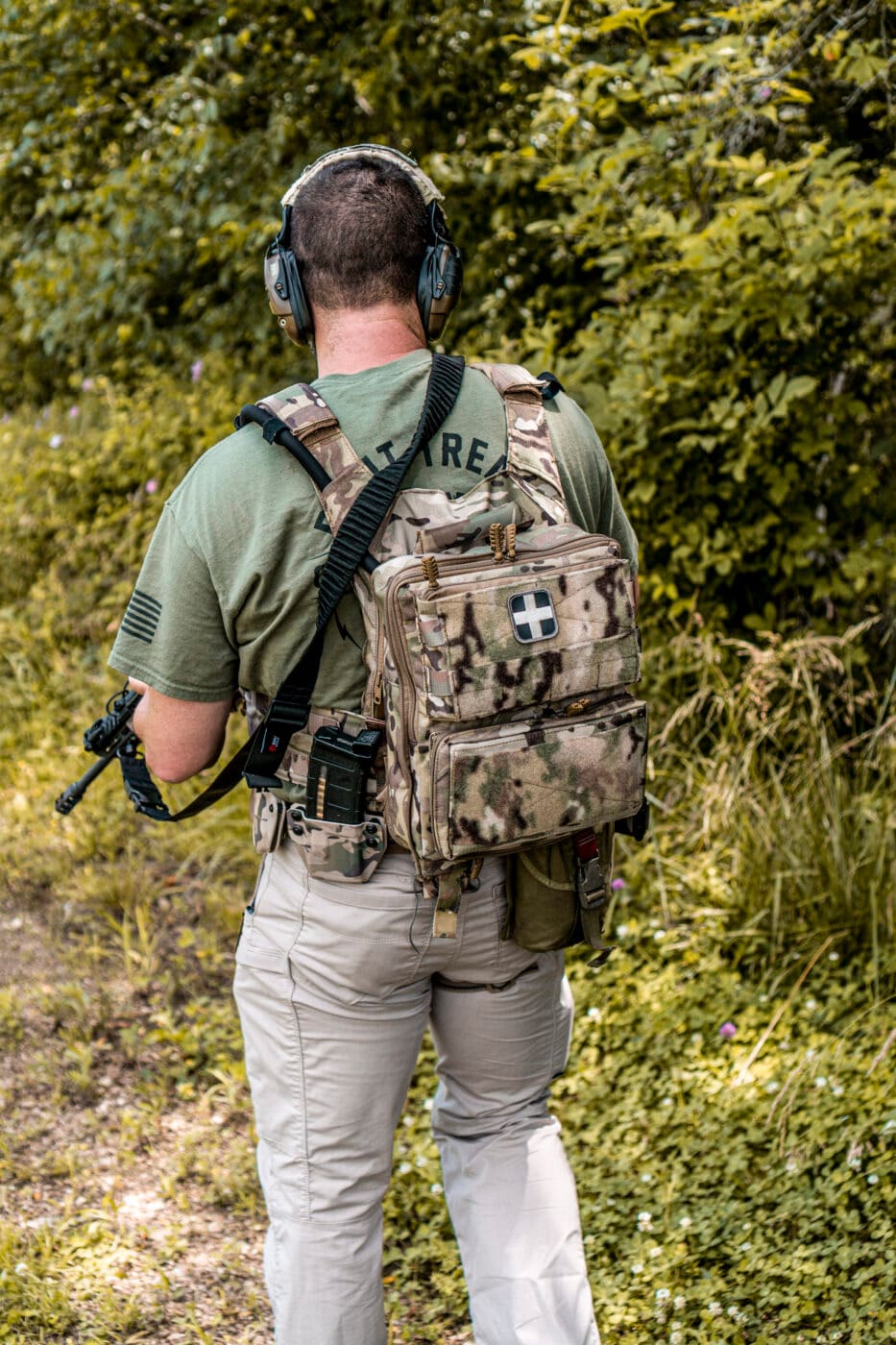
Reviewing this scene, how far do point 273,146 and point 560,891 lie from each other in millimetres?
4272

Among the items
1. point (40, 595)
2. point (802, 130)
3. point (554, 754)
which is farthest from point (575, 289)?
point (554, 754)

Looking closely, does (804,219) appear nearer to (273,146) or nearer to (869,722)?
(869,722)

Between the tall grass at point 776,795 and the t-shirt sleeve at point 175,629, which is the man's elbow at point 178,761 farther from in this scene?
the tall grass at point 776,795

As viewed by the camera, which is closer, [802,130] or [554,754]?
[554,754]

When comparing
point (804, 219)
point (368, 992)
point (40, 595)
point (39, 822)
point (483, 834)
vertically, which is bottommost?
point (39, 822)

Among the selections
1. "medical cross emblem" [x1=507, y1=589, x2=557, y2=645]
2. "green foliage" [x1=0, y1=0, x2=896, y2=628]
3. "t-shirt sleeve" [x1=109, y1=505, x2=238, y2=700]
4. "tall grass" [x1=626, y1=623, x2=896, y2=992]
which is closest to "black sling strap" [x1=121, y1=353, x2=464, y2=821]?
"t-shirt sleeve" [x1=109, y1=505, x2=238, y2=700]

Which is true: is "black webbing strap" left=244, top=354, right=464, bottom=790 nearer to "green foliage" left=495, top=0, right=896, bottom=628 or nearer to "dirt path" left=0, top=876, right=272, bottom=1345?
"dirt path" left=0, top=876, right=272, bottom=1345

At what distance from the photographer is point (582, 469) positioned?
1983 mm

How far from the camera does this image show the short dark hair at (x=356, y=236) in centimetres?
180

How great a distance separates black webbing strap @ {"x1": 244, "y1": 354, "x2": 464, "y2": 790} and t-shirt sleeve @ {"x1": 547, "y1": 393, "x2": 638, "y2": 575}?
0.66 ft

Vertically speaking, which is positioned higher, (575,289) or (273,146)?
(273,146)

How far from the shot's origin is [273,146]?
521cm

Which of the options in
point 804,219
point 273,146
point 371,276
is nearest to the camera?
point 371,276

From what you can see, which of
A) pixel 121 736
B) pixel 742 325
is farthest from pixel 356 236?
pixel 742 325
